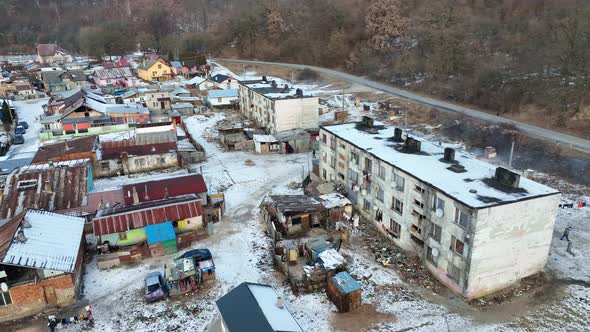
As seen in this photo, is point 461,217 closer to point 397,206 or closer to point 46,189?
point 397,206

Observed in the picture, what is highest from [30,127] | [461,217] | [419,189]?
[419,189]

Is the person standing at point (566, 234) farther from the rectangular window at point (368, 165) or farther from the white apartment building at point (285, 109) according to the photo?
the white apartment building at point (285, 109)

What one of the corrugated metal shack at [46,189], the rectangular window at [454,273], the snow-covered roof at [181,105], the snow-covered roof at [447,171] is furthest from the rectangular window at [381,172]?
the snow-covered roof at [181,105]

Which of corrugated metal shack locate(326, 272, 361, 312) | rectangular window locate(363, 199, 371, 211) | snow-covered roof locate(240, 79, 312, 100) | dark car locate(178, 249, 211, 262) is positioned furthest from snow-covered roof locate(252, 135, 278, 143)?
corrugated metal shack locate(326, 272, 361, 312)

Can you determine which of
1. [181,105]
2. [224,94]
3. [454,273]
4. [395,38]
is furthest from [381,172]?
[395,38]

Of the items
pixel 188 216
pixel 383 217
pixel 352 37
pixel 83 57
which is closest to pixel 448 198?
pixel 383 217

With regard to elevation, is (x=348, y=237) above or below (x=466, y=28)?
below

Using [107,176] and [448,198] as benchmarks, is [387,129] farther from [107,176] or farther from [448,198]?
[107,176]
